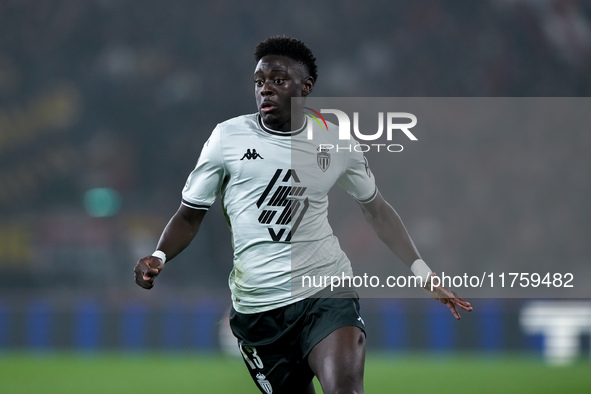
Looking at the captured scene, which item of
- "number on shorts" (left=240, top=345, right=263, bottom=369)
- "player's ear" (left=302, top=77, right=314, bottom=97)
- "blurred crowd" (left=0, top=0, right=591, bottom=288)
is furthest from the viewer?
"blurred crowd" (left=0, top=0, right=591, bottom=288)

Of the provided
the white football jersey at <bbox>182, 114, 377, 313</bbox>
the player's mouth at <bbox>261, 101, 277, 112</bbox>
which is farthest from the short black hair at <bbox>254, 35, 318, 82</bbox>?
→ the white football jersey at <bbox>182, 114, 377, 313</bbox>

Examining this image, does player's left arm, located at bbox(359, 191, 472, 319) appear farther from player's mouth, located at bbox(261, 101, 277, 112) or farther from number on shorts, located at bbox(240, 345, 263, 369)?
number on shorts, located at bbox(240, 345, 263, 369)

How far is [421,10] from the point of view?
68.3 feet

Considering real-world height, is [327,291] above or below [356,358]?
above

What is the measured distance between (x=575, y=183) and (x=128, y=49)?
11179mm

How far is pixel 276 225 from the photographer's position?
4547 mm

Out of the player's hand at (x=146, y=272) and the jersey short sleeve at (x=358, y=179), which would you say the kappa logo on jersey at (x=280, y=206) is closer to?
the jersey short sleeve at (x=358, y=179)

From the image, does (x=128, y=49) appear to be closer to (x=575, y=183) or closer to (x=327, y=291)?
(x=575, y=183)

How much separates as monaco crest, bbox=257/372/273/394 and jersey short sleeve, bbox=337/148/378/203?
1.15 metres

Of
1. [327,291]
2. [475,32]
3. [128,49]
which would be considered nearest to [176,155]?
[128,49]

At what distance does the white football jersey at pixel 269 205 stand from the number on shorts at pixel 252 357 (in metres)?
0.21

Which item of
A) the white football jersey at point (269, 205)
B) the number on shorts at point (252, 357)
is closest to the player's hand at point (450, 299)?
the white football jersey at point (269, 205)

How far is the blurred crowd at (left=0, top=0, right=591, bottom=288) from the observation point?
52.6ft

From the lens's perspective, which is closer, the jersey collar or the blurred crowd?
the jersey collar
